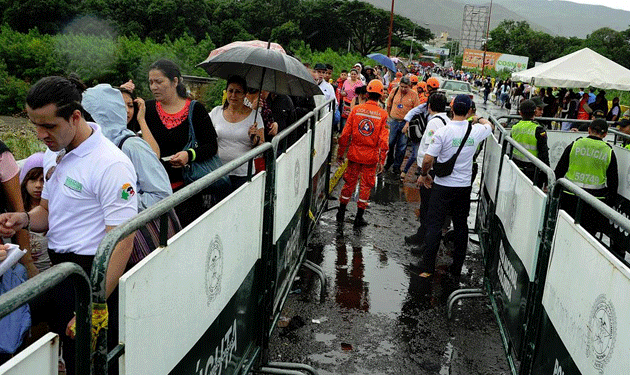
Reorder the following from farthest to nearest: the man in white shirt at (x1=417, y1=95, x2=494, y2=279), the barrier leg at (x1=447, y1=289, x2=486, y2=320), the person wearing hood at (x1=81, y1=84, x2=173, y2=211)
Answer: the man in white shirt at (x1=417, y1=95, x2=494, y2=279), the barrier leg at (x1=447, y1=289, x2=486, y2=320), the person wearing hood at (x1=81, y1=84, x2=173, y2=211)

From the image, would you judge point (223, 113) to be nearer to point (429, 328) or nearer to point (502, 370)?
point (429, 328)

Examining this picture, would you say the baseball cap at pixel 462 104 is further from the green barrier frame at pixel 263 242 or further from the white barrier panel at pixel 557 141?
the white barrier panel at pixel 557 141

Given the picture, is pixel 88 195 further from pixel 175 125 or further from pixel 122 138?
pixel 175 125

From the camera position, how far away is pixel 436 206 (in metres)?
6.50

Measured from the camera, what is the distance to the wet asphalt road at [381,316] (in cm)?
486

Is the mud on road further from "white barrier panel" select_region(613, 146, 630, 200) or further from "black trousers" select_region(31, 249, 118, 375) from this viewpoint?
"black trousers" select_region(31, 249, 118, 375)

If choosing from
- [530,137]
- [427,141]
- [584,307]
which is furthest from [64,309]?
[530,137]

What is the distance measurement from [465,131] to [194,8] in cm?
6249

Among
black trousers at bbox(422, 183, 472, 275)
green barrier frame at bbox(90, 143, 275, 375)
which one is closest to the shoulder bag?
black trousers at bbox(422, 183, 472, 275)

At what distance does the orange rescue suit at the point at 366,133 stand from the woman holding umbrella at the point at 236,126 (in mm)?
2714

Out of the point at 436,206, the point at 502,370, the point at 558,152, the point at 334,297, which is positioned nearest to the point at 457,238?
the point at 436,206

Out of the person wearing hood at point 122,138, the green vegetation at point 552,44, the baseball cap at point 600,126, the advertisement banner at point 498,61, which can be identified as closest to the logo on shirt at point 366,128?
the baseball cap at point 600,126

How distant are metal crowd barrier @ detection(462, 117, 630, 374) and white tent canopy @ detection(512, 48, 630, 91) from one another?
38.8 ft

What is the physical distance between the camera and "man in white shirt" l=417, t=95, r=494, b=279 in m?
6.38
